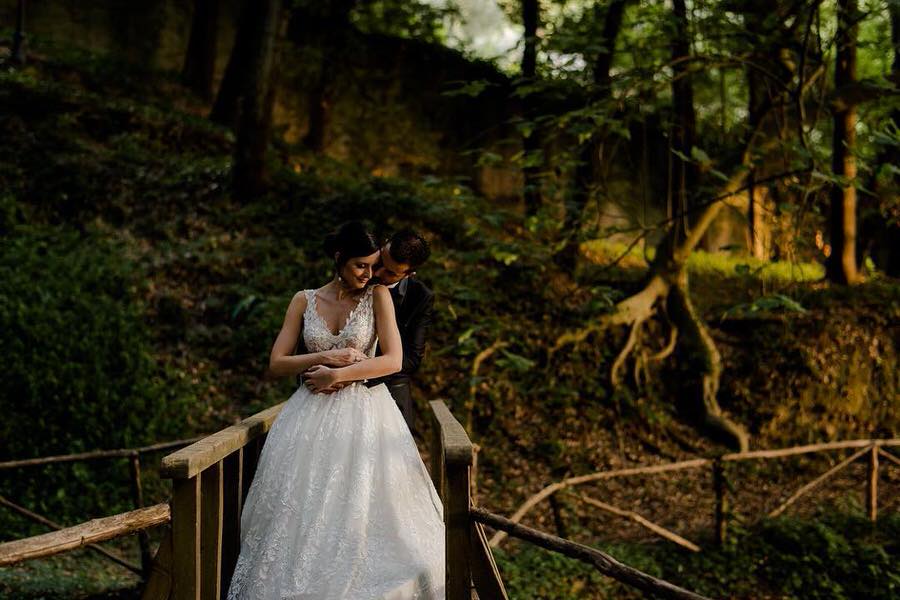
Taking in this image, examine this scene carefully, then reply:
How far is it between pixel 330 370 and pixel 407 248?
2.47 feet

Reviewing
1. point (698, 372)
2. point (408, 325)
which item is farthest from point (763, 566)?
point (408, 325)

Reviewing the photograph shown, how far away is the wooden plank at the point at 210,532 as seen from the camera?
311cm

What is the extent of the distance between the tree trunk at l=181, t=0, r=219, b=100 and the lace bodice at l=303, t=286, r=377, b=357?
13559mm

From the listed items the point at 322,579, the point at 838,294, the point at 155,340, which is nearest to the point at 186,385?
the point at 155,340

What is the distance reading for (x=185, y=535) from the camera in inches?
114

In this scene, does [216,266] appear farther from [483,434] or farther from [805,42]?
[805,42]

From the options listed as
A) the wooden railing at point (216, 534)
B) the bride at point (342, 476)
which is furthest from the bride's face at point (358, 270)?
the wooden railing at point (216, 534)

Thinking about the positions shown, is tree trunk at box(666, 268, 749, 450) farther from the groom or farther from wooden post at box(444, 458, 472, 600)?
wooden post at box(444, 458, 472, 600)

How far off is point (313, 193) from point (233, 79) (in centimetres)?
400

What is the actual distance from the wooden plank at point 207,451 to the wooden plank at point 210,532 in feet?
0.39

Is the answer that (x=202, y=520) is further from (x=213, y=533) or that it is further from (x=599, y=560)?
(x=599, y=560)

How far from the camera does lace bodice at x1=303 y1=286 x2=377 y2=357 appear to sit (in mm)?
3688

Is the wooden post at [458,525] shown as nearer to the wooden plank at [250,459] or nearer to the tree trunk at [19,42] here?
the wooden plank at [250,459]

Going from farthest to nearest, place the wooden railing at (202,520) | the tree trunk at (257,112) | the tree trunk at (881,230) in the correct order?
1. the tree trunk at (257,112)
2. the tree trunk at (881,230)
3. the wooden railing at (202,520)
